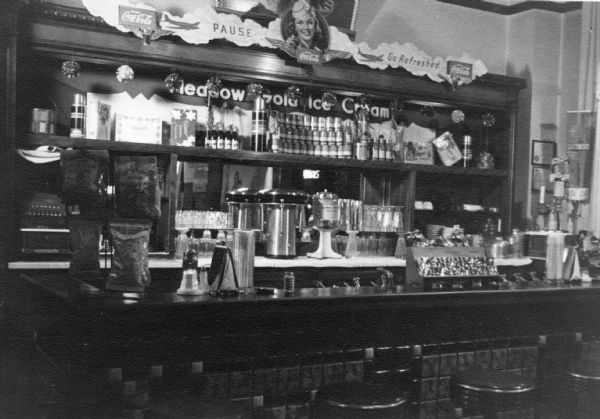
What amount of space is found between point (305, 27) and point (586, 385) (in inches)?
133

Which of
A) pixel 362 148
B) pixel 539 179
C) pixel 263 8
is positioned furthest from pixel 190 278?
pixel 539 179

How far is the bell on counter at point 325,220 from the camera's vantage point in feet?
15.0

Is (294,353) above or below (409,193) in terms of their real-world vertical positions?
below

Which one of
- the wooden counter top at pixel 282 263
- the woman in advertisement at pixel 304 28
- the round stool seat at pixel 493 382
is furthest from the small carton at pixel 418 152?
the round stool seat at pixel 493 382

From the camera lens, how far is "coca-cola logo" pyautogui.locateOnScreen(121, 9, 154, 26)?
432cm

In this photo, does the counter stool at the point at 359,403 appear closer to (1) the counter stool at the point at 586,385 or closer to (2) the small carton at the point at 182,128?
(1) the counter stool at the point at 586,385

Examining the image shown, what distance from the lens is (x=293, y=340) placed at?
8.22 feet

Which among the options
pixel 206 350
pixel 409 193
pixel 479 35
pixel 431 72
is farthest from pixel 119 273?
pixel 479 35

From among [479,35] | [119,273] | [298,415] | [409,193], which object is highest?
[479,35]

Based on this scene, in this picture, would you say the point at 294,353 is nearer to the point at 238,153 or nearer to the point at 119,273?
the point at 119,273

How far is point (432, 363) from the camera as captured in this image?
2814mm

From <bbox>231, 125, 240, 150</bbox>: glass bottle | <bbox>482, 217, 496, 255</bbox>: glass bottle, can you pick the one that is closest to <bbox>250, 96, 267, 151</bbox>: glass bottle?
<bbox>231, 125, 240, 150</bbox>: glass bottle

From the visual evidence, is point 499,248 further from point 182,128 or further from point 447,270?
point 447,270

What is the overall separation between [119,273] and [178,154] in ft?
7.91
